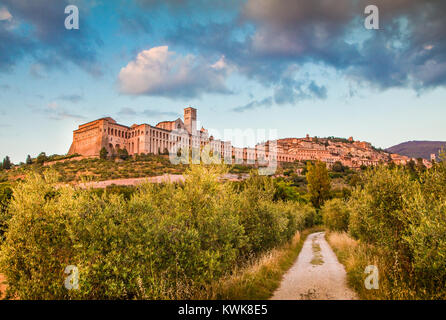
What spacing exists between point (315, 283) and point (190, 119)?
13748 centimetres

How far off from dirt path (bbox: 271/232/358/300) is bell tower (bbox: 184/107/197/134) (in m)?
130

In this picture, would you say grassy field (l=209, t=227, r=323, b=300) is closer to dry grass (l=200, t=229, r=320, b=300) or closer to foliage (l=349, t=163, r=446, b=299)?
dry grass (l=200, t=229, r=320, b=300)

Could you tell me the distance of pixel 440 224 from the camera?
25.3ft

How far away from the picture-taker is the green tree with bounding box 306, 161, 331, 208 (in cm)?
5681

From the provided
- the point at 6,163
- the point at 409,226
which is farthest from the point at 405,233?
the point at 6,163

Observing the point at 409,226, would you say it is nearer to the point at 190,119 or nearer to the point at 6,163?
the point at 6,163

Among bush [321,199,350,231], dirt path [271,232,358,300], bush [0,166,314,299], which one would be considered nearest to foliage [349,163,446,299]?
dirt path [271,232,358,300]

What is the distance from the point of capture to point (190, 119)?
14362 centimetres

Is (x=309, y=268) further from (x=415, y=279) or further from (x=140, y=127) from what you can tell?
(x=140, y=127)

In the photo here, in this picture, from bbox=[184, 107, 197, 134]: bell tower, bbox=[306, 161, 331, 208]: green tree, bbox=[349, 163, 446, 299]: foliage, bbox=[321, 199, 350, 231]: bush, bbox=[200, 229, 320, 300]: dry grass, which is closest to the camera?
bbox=[349, 163, 446, 299]: foliage

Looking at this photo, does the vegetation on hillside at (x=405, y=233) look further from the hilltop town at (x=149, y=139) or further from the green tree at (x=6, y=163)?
the green tree at (x=6, y=163)

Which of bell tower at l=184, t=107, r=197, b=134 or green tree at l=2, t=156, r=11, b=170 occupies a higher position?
bell tower at l=184, t=107, r=197, b=134
